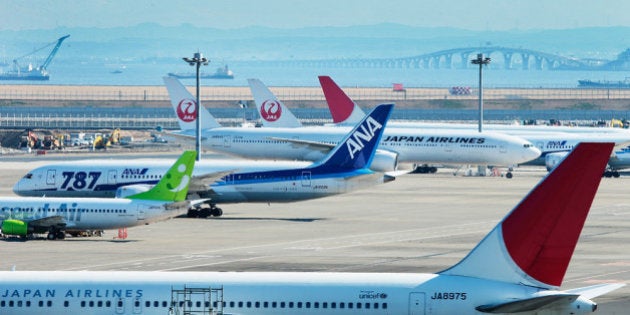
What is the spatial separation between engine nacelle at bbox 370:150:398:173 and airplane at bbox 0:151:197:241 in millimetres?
38991

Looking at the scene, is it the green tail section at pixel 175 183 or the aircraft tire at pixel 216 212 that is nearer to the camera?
the green tail section at pixel 175 183

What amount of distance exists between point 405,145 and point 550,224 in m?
83.9

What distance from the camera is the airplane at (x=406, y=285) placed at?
32.0 metres

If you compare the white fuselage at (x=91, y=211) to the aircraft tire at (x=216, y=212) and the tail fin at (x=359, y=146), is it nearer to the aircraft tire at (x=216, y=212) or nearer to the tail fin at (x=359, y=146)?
the aircraft tire at (x=216, y=212)

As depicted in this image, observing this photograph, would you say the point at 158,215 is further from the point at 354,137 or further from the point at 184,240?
the point at 354,137

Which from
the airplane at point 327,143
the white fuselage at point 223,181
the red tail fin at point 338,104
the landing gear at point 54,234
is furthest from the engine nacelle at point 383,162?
the landing gear at point 54,234

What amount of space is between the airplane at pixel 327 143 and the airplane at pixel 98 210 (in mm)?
42472

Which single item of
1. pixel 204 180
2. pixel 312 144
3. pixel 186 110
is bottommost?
pixel 204 180

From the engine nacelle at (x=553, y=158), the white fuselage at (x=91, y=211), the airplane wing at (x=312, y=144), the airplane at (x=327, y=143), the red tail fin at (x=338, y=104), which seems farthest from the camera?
the red tail fin at (x=338, y=104)

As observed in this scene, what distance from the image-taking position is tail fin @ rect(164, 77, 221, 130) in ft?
374

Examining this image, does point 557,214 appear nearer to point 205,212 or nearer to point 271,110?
point 205,212

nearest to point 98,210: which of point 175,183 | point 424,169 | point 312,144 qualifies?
point 175,183

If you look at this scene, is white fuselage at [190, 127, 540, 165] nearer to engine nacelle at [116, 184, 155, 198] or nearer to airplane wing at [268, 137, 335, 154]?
airplane wing at [268, 137, 335, 154]

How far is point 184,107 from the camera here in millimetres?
114188
